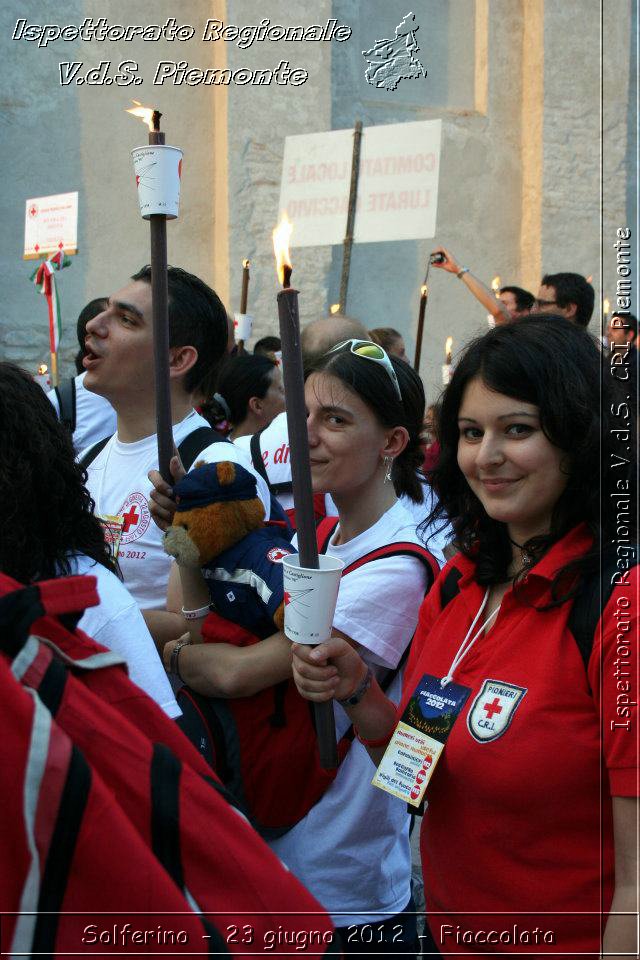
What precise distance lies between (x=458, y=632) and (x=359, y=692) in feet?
0.70

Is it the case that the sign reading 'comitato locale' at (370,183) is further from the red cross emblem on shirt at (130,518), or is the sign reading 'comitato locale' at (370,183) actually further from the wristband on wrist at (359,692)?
the wristband on wrist at (359,692)

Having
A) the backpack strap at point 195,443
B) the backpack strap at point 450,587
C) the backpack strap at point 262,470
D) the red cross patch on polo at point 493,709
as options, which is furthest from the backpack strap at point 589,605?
the backpack strap at point 262,470

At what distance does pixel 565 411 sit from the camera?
5.78 feet

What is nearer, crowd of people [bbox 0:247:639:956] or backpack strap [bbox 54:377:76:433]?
crowd of people [bbox 0:247:639:956]

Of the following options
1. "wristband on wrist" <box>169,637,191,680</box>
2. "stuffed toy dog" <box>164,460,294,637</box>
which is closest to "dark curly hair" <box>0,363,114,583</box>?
"stuffed toy dog" <box>164,460,294,637</box>

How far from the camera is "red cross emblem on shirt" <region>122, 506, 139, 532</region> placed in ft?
9.05

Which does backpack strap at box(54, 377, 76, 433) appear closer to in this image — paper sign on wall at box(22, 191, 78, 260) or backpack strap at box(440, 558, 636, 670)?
backpack strap at box(440, 558, 636, 670)

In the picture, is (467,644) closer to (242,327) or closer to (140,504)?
(140,504)

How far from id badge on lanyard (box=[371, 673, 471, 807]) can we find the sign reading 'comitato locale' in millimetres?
5138

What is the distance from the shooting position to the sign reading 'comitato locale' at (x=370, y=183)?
6891mm

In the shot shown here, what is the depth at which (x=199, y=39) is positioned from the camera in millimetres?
12039

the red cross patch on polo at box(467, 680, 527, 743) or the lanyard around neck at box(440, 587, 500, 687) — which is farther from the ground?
the lanyard around neck at box(440, 587, 500, 687)

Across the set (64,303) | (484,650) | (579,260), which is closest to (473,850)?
(484,650)

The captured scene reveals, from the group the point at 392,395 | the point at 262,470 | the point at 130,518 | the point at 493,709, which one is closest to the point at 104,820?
the point at 493,709
